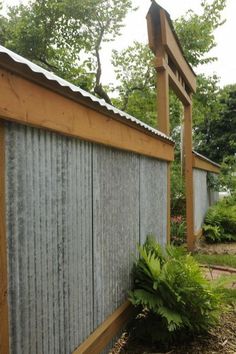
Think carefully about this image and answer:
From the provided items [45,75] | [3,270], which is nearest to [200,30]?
[45,75]

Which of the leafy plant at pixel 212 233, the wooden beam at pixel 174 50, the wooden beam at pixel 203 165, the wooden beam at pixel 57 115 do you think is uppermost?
the wooden beam at pixel 174 50

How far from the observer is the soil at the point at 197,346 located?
3.28 metres

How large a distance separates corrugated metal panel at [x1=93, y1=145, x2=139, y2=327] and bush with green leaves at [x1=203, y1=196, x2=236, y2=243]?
5.48 metres

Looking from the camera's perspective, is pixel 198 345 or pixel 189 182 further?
pixel 189 182

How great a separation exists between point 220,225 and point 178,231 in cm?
159

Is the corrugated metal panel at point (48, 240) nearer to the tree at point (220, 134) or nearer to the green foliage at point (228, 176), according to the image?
the green foliage at point (228, 176)

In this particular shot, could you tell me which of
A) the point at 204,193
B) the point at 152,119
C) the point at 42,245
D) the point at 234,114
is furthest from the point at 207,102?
the point at 234,114

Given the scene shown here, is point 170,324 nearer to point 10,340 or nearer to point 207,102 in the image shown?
point 10,340

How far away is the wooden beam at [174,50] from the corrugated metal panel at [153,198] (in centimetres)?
185

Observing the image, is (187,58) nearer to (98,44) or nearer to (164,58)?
(98,44)

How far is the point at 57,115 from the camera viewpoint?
226cm

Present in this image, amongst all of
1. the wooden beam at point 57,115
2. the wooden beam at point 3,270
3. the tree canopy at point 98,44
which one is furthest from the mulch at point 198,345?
the tree canopy at point 98,44

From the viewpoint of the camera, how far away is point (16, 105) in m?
1.84

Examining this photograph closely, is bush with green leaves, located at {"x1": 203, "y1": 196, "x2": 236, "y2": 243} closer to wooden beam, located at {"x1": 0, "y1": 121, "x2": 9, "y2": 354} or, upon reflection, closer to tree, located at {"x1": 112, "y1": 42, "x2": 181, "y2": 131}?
tree, located at {"x1": 112, "y1": 42, "x2": 181, "y2": 131}
